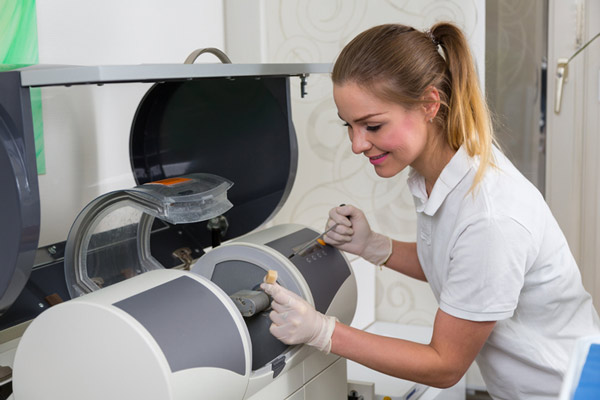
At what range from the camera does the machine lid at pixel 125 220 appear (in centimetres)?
115

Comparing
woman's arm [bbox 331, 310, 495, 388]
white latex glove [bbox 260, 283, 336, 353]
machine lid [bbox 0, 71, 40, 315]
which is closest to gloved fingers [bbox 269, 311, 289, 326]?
white latex glove [bbox 260, 283, 336, 353]

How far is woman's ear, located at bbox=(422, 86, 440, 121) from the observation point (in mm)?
1211

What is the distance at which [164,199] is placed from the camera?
44.4 inches

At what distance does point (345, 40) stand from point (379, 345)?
45.9 inches

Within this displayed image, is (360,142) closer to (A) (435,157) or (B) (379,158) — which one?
(B) (379,158)

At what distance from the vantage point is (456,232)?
3.91 ft

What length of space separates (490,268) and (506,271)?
0.03 m

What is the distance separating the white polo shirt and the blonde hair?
5 cm

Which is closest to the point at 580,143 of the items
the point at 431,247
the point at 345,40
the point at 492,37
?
the point at 492,37

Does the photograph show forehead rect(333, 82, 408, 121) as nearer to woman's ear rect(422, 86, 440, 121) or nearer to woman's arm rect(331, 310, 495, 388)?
woman's ear rect(422, 86, 440, 121)

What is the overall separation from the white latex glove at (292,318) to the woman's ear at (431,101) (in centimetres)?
41

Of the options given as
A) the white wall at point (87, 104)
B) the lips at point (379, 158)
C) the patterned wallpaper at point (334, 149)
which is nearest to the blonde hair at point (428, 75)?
the lips at point (379, 158)

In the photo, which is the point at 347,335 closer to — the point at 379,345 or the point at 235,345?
the point at 379,345

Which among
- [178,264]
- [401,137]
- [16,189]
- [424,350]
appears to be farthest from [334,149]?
[16,189]
